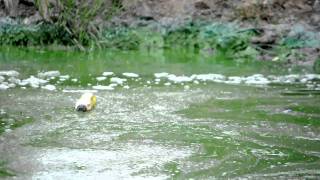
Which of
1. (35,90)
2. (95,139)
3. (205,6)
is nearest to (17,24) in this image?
(205,6)

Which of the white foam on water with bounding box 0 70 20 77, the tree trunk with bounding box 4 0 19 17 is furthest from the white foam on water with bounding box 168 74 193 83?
the tree trunk with bounding box 4 0 19 17

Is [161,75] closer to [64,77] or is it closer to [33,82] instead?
[64,77]

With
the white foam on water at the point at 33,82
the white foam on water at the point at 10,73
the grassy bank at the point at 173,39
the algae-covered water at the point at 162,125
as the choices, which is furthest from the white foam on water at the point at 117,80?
the grassy bank at the point at 173,39

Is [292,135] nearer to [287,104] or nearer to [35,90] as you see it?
[287,104]

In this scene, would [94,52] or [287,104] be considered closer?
[287,104]

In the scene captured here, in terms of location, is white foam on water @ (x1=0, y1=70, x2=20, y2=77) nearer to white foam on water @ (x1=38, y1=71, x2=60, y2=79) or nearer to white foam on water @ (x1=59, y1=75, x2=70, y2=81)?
white foam on water @ (x1=38, y1=71, x2=60, y2=79)

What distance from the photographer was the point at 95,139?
457 centimetres

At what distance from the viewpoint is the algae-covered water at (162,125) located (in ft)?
12.8

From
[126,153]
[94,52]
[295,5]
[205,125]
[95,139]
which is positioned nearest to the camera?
[126,153]

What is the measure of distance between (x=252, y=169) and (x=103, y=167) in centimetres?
83

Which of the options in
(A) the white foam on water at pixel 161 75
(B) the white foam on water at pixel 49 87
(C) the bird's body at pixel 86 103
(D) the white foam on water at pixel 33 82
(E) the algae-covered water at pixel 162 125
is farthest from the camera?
(A) the white foam on water at pixel 161 75

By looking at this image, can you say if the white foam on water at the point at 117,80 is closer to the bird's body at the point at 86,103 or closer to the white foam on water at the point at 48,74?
the white foam on water at the point at 48,74

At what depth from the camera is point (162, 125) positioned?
5.04 m

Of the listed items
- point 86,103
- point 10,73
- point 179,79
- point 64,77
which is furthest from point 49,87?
point 179,79
